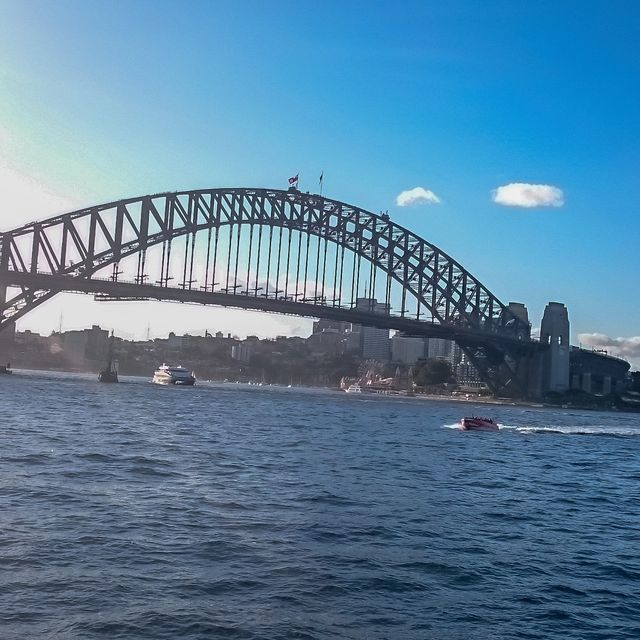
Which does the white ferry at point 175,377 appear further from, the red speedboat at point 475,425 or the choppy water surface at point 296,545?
the choppy water surface at point 296,545

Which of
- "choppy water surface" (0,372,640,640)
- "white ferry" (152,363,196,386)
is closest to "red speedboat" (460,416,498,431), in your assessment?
"choppy water surface" (0,372,640,640)

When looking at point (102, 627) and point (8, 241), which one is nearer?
point (102, 627)

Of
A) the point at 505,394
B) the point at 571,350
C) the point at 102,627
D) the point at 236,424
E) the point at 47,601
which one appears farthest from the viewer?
the point at 571,350

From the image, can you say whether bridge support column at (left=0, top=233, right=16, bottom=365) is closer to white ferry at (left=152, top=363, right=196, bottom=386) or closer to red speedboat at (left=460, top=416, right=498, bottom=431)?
white ferry at (left=152, top=363, right=196, bottom=386)

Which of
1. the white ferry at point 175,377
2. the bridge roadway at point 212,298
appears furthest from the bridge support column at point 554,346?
the white ferry at point 175,377

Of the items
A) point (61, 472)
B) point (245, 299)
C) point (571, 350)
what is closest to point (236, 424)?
point (61, 472)

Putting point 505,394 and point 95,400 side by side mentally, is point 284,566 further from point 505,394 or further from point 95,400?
point 505,394

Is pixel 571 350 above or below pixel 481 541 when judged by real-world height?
above
